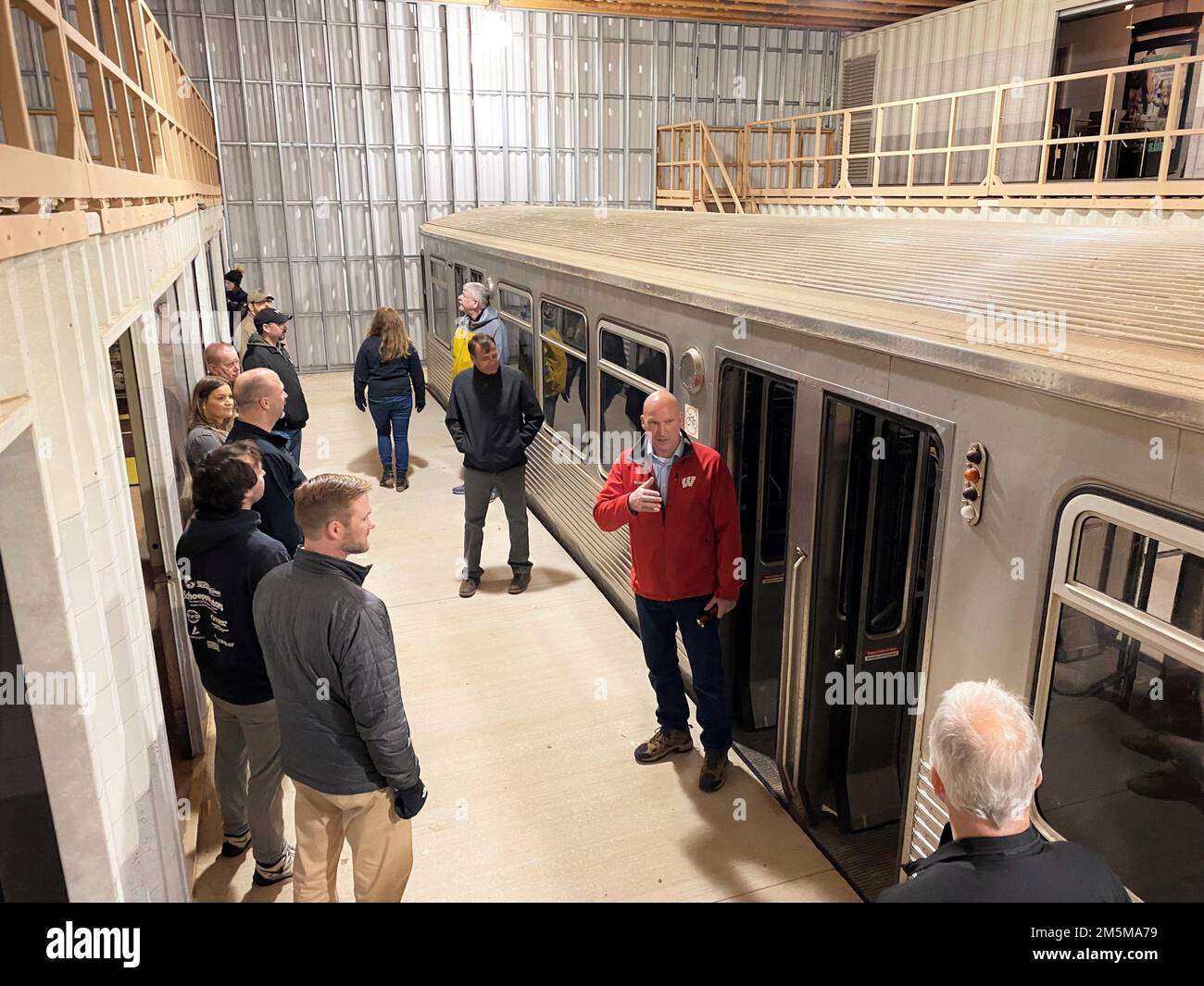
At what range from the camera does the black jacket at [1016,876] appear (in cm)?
173

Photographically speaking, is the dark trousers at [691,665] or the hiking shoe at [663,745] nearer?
the dark trousers at [691,665]

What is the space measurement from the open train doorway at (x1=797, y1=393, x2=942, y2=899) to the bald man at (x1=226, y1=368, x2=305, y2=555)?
2.56 m

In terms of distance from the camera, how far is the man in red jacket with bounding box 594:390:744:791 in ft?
13.1

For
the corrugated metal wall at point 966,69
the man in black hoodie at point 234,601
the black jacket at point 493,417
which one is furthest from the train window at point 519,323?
the corrugated metal wall at point 966,69

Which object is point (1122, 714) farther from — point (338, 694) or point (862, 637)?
point (338, 694)

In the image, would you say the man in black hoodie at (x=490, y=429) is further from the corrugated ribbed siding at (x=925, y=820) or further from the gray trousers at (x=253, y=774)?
the corrugated ribbed siding at (x=925, y=820)

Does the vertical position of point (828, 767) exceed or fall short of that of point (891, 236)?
it falls short

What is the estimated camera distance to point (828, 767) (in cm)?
415

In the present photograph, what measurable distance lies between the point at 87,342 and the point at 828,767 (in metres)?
3.54

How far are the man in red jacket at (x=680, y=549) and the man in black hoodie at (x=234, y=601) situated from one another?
1626 millimetres

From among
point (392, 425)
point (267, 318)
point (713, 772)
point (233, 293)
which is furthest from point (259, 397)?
point (233, 293)

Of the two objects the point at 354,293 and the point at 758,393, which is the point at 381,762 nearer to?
the point at 758,393

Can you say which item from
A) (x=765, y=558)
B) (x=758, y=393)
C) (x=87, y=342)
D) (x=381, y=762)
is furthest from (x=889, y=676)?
(x=87, y=342)

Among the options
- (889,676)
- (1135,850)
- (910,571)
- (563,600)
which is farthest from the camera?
(563,600)
